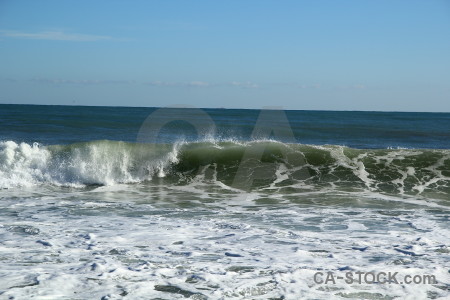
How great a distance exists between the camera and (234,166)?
15.0 m

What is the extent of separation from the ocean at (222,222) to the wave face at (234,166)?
2.0 inches

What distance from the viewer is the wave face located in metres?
13.1

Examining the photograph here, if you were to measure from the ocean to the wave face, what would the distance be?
2.0 inches

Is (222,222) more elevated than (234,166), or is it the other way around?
(234,166)

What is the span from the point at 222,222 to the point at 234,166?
683cm

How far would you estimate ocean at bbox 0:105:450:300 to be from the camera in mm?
5117

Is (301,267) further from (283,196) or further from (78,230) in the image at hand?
(283,196)

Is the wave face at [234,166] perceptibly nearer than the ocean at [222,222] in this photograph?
No

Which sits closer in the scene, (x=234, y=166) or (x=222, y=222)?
(x=222, y=222)

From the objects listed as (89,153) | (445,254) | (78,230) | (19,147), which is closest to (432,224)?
(445,254)

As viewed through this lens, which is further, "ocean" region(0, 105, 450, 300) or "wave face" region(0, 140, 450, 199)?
"wave face" region(0, 140, 450, 199)

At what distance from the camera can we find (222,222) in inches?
323

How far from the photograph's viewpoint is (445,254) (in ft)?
20.2

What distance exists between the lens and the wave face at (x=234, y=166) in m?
13.1
